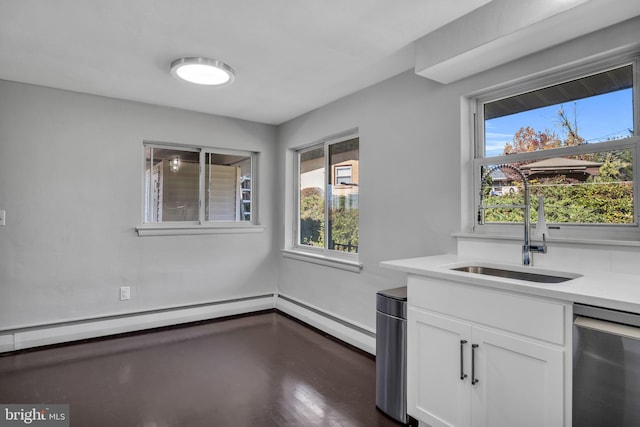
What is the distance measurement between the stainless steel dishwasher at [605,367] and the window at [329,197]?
2.22m

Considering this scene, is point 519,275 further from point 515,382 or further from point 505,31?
point 505,31

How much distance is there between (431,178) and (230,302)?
2.69 meters

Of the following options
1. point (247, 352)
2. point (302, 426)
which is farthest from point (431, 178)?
point (247, 352)

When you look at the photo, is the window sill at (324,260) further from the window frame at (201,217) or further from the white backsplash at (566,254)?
the white backsplash at (566,254)

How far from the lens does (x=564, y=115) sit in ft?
6.64

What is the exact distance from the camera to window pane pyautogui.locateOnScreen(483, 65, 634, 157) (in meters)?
1.83

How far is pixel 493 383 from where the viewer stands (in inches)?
61.1

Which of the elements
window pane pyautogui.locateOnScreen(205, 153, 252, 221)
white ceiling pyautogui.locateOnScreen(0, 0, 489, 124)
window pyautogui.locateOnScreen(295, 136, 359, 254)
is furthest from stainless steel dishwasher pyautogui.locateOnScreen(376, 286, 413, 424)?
window pane pyautogui.locateOnScreen(205, 153, 252, 221)

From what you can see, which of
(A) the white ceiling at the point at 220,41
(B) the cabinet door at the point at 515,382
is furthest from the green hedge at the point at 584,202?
(A) the white ceiling at the point at 220,41

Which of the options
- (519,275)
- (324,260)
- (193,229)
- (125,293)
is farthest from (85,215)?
(519,275)

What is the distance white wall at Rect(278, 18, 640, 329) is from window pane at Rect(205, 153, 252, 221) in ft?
3.82

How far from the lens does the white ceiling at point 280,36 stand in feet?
6.02

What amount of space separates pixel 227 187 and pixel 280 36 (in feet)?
7.61

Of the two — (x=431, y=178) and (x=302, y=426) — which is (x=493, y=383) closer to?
(x=302, y=426)
